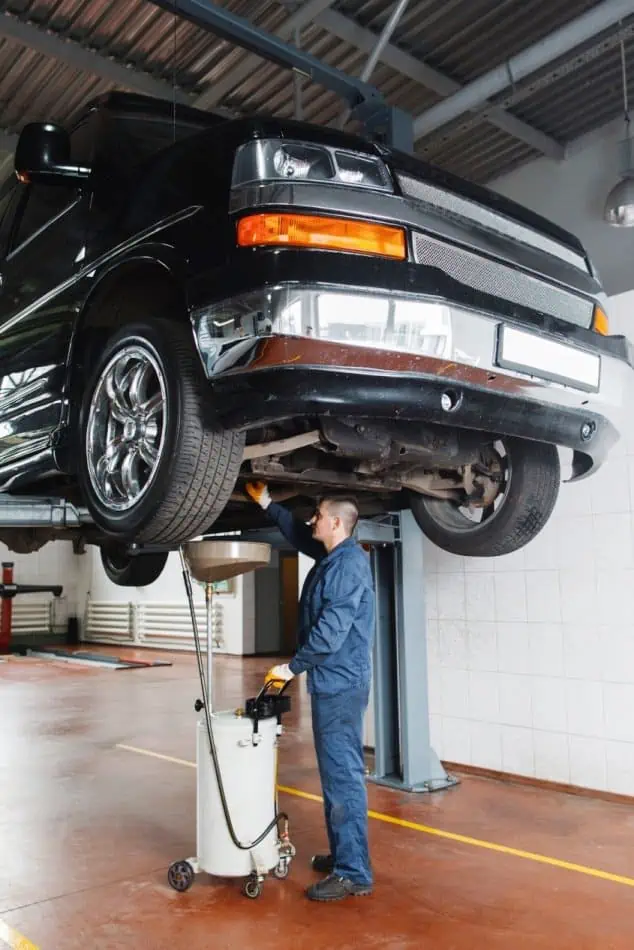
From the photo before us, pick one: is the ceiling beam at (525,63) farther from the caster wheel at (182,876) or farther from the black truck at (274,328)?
the caster wheel at (182,876)

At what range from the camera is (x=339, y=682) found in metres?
2.73

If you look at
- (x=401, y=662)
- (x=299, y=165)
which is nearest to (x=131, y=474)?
(x=299, y=165)

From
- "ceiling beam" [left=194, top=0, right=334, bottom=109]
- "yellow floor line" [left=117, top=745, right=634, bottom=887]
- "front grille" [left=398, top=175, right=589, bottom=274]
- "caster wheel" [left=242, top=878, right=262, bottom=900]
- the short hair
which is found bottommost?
"yellow floor line" [left=117, top=745, right=634, bottom=887]

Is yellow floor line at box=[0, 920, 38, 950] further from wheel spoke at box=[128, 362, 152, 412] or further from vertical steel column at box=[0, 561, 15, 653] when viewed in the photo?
vertical steel column at box=[0, 561, 15, 653]

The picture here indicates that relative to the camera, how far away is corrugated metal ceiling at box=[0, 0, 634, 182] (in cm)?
466

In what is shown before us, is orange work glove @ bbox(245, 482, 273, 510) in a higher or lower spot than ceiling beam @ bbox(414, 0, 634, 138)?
lower

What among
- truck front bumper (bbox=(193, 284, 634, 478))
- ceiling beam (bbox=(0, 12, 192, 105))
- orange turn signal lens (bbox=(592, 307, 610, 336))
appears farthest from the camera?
ceiling beam (bbox=(0, 12, 192, 105))

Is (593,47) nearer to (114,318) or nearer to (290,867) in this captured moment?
(114,318)

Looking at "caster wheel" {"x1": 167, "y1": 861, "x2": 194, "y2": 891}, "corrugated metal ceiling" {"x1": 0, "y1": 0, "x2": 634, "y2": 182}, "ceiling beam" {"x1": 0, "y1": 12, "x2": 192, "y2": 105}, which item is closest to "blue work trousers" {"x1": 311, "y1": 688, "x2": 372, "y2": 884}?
"caster wheel" {"x1": 167, "y1": 861, "x2": 194, "y2": 891}

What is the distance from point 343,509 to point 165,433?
102 centimetres

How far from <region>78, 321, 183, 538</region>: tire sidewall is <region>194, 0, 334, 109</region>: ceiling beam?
9.82 ft

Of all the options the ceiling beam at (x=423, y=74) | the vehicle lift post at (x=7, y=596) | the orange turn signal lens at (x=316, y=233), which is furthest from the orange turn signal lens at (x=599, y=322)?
the vehicle lift post at (x=7, y=596)

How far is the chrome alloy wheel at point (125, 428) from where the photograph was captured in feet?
7.25

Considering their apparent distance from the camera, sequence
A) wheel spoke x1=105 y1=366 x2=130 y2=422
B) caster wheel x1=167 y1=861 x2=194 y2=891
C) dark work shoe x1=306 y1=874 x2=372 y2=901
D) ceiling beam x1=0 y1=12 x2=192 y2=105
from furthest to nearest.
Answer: ceiling beam x1=0 y1=12 x2=192 y2=105, caster wheel x1=167 y1=861 x2=194 y2=891, dark work shoe x1=306 y1=874 x2=372 y2=901, wheel spoke x1=105 y1=366 x2=130 y2=422
